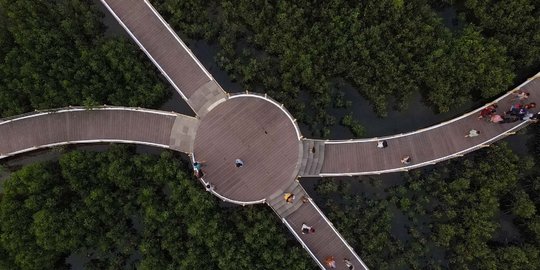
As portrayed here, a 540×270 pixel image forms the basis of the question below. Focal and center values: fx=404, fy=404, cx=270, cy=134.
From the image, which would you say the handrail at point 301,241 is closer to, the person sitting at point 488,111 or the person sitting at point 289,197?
the person sitting at point 289,197

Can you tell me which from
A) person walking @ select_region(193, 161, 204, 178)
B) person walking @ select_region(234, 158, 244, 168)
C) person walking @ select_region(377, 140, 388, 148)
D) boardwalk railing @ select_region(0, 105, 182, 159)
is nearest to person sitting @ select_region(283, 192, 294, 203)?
person walking @ select_region(234, 158, 244, 168)

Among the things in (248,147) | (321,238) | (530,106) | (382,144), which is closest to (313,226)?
(321,238)

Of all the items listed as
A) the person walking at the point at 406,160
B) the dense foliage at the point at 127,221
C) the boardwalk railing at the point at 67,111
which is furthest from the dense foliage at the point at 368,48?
the dense foliage at the point at 127,221

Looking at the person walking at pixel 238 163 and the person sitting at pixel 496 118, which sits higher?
the person sitting at pixel 496 118

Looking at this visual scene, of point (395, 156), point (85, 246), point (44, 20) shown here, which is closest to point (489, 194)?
point (395, 156)

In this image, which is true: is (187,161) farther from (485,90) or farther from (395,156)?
(485,90)

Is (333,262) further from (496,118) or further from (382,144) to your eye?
(496,118)
